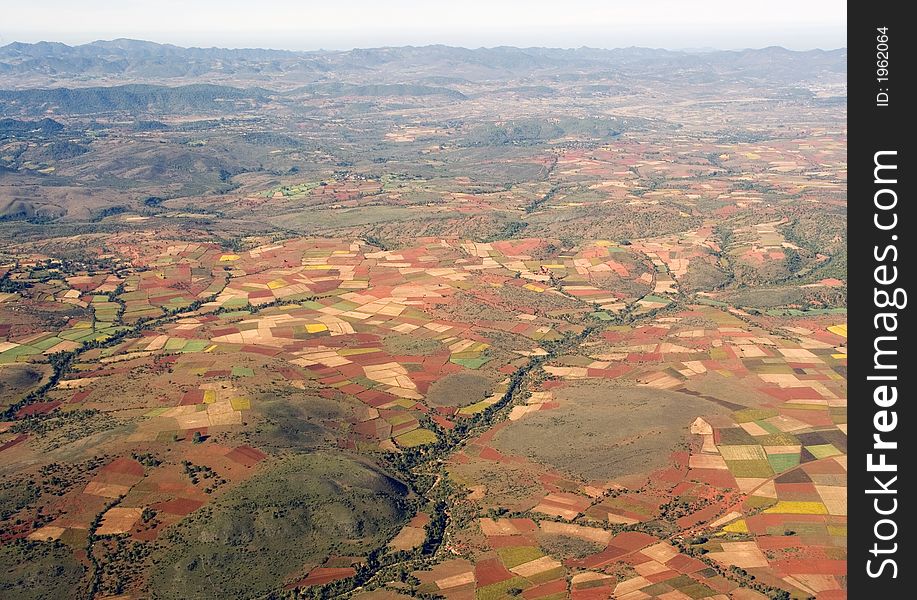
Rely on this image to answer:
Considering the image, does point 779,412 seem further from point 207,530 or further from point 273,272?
point 273,272

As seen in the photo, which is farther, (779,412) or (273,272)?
(273,272)

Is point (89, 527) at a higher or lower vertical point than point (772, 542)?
higher

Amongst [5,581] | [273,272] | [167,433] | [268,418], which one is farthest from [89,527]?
[273,272]
